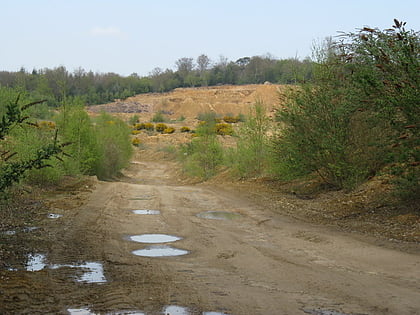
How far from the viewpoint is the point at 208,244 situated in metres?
12.3

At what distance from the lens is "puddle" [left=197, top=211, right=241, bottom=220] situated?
1694 cm

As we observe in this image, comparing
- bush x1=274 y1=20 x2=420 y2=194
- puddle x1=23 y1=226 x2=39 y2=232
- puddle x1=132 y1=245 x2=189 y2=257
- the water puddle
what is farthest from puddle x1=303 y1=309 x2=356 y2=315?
puddle x1=23 y1=226 x2=39 y2=232

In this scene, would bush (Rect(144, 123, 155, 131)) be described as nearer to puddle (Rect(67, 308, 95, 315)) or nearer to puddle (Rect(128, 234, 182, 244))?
puddle (Rect(128, 234, 182, 244))

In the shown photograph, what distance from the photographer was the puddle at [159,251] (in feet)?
36.1

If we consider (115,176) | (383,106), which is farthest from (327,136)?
(115,176)

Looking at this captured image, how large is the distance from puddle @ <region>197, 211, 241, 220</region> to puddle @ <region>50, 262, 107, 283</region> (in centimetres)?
732

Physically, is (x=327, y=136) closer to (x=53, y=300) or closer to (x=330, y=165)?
(x=330, y=165)

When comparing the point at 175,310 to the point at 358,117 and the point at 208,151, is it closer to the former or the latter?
the point at 358,117

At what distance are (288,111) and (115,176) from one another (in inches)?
1141

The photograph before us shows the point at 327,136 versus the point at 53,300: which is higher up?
the point at 327,136

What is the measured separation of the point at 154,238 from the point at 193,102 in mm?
112185

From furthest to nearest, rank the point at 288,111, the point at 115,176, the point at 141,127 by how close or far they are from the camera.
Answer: the point at 141,127, the point at 115,176, the point at 288,111

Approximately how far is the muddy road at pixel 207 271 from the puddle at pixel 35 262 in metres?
0.02

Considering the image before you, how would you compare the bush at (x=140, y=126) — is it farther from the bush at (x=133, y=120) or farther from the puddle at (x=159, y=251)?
the puddle at (x=159, y=251)
